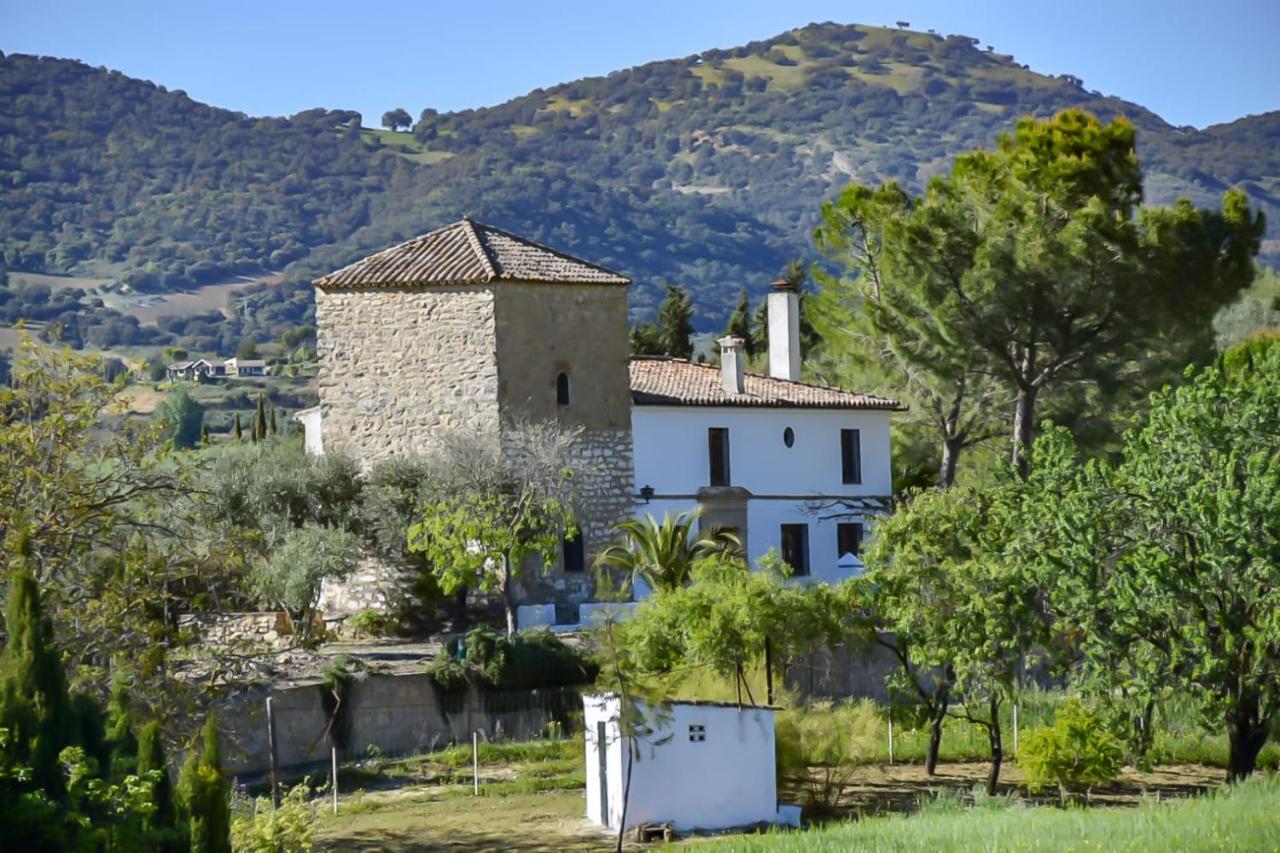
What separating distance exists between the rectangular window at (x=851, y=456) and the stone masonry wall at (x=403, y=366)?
29.4ft

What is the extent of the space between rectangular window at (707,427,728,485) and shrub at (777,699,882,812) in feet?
42.0

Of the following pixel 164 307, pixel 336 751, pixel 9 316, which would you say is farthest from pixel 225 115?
pixel 336 751

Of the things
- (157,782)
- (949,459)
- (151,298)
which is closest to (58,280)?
(151,298)

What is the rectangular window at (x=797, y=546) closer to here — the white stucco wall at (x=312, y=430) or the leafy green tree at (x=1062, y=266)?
the leafy green tree at (x=1062, y=266)

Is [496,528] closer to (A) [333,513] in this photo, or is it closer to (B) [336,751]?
(A) [333,513]

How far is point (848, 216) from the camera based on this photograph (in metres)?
42.5

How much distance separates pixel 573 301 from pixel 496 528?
19.6ft

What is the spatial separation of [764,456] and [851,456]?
2.58m

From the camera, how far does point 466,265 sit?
3656 cm

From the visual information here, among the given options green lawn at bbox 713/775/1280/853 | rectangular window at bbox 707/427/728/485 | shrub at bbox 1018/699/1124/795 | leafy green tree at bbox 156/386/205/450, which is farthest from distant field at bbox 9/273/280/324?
green lawn at bbox 713/775/1280/853

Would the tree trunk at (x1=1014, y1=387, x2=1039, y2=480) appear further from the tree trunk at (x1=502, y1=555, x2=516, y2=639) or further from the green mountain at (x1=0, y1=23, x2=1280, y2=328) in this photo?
the green mountain at (x1=0, y1=23, x2=1280, y2=328)

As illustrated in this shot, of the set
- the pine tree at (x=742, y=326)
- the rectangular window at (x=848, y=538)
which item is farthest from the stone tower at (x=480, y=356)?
the pine tree at (x=742, y=326)

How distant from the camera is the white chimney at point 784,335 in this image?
4409 centimetres

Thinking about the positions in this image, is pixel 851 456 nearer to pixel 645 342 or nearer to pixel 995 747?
pixel 645 342
